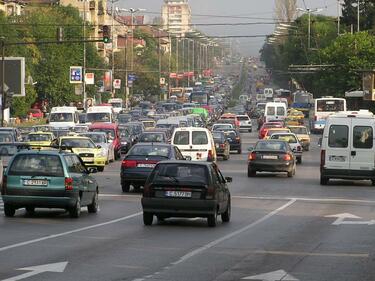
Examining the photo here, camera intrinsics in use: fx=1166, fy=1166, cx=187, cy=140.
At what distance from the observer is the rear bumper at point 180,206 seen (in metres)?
23.0

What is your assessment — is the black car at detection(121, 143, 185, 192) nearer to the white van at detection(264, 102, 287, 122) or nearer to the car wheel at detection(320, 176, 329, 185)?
the car wheel at detection(320, 176, 329, 185)

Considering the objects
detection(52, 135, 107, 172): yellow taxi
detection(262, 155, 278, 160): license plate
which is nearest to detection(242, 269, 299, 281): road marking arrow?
detection(262, 155, 278, 160): license plate

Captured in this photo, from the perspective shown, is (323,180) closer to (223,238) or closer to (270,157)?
(270,157)

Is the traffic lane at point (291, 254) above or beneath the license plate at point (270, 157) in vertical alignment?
above

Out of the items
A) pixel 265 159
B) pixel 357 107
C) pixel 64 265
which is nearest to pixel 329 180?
pixel 265 159

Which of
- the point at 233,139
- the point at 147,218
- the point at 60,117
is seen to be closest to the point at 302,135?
the point at 233,139

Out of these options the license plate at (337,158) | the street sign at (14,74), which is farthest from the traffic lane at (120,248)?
the street sign at (14,74)

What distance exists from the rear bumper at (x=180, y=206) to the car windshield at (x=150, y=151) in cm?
1047

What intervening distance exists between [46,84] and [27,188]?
97.0 meters

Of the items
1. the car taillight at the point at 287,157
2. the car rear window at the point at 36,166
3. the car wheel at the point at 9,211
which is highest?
the car rear window at the point at 36,166

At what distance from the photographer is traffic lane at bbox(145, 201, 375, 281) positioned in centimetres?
1541

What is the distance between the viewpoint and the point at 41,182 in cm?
2441

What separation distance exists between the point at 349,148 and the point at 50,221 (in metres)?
16.7

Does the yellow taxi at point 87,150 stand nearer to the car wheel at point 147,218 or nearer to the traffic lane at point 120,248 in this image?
the traffic lane at point 120,248
